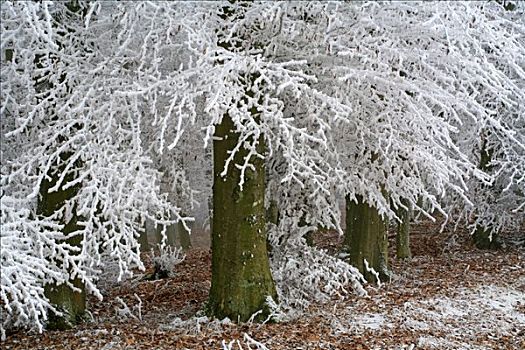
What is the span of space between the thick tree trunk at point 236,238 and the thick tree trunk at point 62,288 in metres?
1.73

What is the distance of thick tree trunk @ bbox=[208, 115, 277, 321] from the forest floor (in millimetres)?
304

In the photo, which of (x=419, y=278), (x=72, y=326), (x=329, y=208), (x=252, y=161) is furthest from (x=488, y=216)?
(x=72, y=326)

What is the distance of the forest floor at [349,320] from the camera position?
21.8 feet

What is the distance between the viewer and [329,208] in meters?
9.22

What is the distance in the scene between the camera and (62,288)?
7.84 metres

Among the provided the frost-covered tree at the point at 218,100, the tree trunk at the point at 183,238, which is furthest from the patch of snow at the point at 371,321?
the tree trunk at the point at 183,238

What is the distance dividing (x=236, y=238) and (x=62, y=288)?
2.42 meters

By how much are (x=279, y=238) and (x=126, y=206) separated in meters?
4.29

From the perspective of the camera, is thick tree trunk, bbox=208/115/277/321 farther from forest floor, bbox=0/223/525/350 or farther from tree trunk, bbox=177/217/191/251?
tree trunk, bbox=177/217/191/251

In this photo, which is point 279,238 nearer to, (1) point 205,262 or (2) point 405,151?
(2) point 405,151

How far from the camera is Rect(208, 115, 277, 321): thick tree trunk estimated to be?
282 inches

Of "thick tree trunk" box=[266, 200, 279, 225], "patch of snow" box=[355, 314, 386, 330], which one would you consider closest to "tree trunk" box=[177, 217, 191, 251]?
"thick tree trunk" box=[266, 200, 279, 225]

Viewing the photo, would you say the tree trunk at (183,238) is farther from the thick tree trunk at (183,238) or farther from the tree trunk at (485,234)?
the tree trunk at (485,234)

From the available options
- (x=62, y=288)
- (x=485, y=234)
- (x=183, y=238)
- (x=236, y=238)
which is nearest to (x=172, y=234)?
(x=183, y=238)
